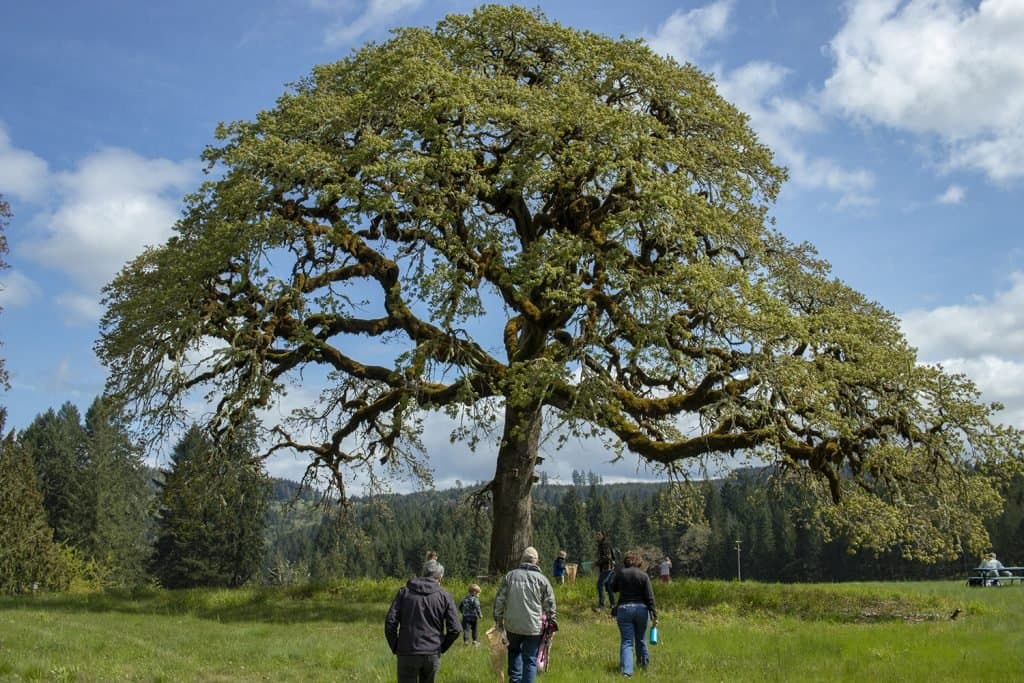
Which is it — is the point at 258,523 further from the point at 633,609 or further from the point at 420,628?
the point at 420,628

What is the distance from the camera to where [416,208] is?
56.4 ft

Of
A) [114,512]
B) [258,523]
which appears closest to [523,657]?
[258,523]

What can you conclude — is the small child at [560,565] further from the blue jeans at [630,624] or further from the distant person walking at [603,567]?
the blue jeans at [630,624]

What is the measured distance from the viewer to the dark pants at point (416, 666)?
837cm

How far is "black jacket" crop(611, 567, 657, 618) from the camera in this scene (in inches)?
448

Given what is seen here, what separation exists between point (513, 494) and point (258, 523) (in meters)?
50.1

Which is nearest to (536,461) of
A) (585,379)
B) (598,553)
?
(598,553)

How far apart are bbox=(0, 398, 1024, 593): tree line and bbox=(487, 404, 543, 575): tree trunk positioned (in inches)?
37.1

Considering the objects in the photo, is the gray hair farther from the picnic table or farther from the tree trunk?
the picnic table

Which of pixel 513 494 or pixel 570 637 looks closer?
pixel 570 637

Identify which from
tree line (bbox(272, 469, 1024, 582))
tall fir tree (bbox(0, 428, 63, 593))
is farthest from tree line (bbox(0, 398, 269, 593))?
tree line (bbox(272, 469, 1024, 582))

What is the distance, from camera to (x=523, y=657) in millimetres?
9422

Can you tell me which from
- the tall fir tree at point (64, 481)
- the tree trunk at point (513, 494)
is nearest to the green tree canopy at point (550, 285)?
the tree trunk at point (513, 494)

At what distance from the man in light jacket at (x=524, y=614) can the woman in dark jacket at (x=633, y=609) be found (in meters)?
1.99
